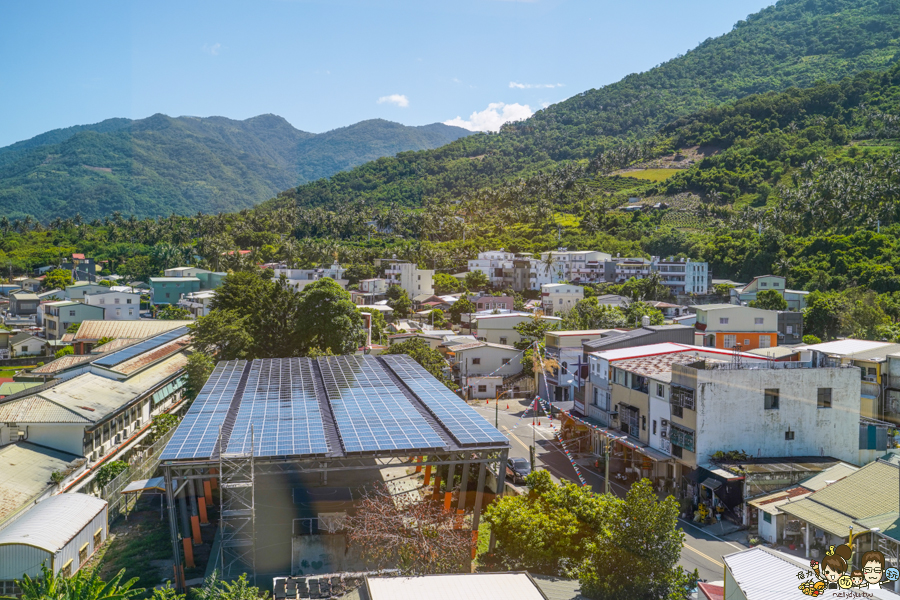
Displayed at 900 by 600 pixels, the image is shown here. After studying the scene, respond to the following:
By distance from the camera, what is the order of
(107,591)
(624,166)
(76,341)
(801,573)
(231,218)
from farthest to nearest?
1. (624,166)
2. (231,218)
3. (76,341)
4. (107,591)
5. (801,573)

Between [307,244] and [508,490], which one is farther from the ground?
[307,244]

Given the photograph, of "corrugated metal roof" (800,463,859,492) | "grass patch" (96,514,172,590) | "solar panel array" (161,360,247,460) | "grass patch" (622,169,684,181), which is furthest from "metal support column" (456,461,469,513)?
"grass patch" (622,169,684,181)

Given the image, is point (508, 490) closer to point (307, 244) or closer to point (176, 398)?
point (176, 398)

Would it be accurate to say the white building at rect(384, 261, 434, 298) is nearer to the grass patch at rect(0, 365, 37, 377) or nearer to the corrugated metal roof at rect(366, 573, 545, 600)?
the grass patch at rect(0, 365, 37, 377)

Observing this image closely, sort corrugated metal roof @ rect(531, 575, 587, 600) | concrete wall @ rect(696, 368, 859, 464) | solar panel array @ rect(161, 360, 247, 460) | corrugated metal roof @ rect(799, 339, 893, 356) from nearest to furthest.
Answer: corrugated metal roof @ rect(531, 575, 587, 600), solar panel array @ rect(161, 360, 247, 460), concrete wall @ rect(696, 368, 859, 464), corrugated metal roof @ rect(799, 339, 893, 356)

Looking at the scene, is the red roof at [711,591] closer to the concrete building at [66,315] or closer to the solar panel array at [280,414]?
the solar panel array at [280,414]

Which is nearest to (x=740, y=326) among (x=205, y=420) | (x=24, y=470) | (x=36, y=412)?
(x=205, y=420)

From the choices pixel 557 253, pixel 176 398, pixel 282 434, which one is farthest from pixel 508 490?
pixel 557 253

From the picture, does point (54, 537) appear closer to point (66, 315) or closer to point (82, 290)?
point (66, 315)
